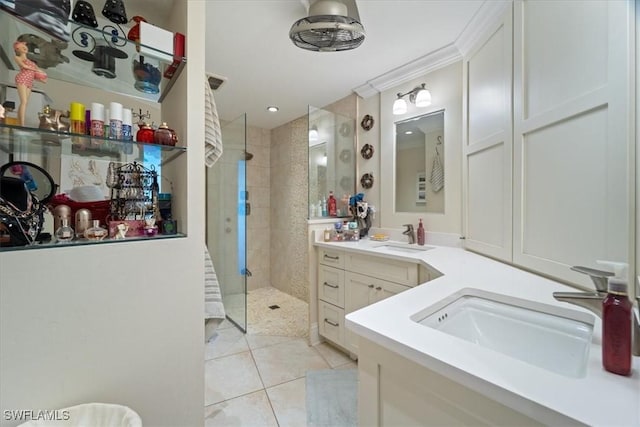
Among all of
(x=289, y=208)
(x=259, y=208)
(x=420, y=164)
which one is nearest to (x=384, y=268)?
(x=420, y=164)

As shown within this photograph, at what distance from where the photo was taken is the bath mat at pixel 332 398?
1.52 meters

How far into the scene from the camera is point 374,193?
272 cm

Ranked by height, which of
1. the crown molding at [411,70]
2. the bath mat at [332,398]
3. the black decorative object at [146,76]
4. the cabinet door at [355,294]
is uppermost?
the crown molding at [411,70]

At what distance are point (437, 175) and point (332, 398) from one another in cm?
188

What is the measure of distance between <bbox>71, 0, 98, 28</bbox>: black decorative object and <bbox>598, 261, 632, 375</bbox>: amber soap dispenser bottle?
1705mm

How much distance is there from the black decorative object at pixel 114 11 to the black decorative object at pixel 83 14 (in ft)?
0.29

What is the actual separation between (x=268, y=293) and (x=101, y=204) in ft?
9.90

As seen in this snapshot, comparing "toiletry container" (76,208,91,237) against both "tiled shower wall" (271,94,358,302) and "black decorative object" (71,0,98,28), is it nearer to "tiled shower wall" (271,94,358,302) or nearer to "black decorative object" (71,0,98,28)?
"black decorative object" (71,0,98,28)

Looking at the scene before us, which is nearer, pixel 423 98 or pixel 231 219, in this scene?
pixel 423 98

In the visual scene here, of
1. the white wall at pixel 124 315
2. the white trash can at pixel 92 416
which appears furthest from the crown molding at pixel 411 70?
the white trash can at pixel 92 416

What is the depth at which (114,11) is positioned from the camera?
1033 millimetres

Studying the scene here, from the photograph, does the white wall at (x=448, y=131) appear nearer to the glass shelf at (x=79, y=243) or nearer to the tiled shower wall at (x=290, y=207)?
the tiled shower wall at (x=290, y=207)

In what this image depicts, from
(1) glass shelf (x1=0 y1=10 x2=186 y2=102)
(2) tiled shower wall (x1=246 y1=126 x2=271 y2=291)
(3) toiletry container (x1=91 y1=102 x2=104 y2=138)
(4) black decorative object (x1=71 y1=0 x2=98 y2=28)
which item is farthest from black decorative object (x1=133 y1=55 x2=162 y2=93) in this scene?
(2) tiled shower wall (x1=246 y1=126 x2=271 y2=291)

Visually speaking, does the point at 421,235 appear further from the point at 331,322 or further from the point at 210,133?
the point at 210,133
